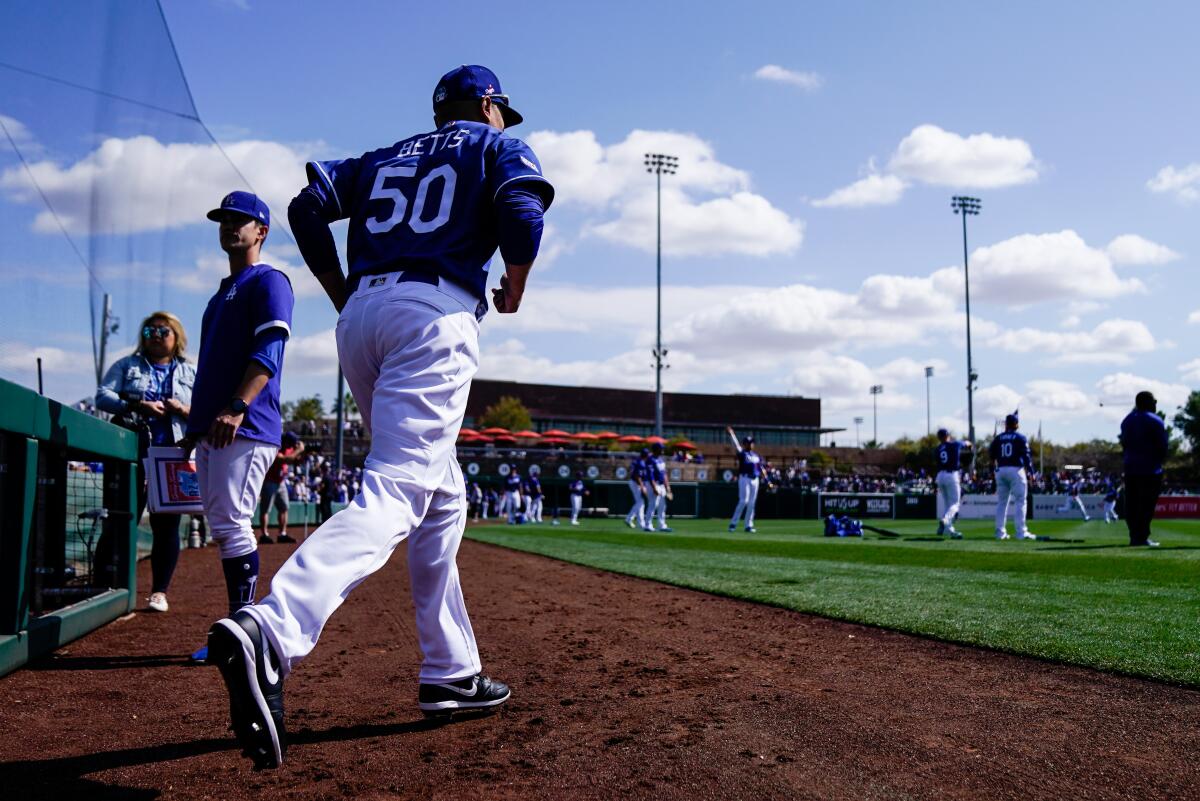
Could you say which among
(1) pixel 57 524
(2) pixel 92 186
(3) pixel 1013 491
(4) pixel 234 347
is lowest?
(3) pixel 1013 491

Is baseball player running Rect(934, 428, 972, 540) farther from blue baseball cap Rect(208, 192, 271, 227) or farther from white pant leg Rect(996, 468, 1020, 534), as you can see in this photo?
blue baseball cap Rect(208, 192, 271, 227)

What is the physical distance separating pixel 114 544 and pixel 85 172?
3632mm

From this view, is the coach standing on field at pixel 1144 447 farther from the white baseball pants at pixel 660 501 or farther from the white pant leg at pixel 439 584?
the white pant leg at pixel 439 584

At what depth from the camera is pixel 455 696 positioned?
284cm

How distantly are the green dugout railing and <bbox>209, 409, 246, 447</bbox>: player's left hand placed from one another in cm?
83

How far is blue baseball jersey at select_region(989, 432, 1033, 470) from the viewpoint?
46.7 feet

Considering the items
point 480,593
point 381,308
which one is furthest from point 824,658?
point 480,593

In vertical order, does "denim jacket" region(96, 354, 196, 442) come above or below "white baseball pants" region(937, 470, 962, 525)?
above

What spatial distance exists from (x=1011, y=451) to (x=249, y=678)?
47.4 feet

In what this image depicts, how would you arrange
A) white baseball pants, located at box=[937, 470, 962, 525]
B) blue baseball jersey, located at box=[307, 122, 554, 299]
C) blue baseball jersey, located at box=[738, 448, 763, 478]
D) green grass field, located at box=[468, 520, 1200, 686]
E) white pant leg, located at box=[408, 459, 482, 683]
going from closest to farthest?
blue baseball jersey, located at box=[307, 122, 554, 299] < white pant leg, located at box=[408, 459, 482, 683] < green grass field, located at box=[468, 520, 1200, 686] < white baseball pants, located at box=[937, 470, 962, 525] < blue baseball jersey, located at box=[738, 448, 763, 478]

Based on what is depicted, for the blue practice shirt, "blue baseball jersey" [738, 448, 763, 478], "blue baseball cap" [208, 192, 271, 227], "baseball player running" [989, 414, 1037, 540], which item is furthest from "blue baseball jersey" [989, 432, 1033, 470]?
"blue baseball cap" [208, 192, 271, 227]

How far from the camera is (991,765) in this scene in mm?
2309

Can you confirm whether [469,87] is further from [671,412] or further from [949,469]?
[671,412]

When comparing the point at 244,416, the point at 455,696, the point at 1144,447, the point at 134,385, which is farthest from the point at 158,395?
the point at 1144,447
